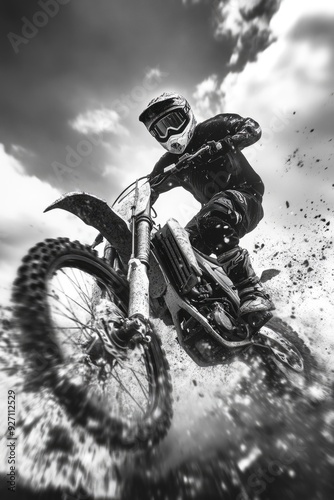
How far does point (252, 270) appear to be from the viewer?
3.75 meters

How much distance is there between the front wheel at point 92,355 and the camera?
1.89 meters

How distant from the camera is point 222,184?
427cm

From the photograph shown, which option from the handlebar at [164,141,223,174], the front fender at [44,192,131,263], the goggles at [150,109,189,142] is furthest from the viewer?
the goggles at [150,109,189,142]

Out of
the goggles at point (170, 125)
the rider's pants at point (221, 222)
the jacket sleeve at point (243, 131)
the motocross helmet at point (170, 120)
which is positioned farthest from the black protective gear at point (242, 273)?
the goggles at point (170, 125)

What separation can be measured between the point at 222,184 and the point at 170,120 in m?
1.17

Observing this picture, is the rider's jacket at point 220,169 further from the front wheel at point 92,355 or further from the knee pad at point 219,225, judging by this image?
the front wheel at point 92,355

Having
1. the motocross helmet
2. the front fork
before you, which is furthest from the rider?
the front fork

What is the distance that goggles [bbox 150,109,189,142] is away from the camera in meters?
3.82

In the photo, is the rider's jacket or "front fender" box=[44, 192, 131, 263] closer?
"front fender" box=[44, 192, 131, 263]

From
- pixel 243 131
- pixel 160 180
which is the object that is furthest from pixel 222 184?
pixel 160 180

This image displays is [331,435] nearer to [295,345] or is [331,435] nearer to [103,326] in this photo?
[295,345]

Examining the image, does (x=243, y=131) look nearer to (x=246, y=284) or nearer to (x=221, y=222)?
(x=221, y=222)

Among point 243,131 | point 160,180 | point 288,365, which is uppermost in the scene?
point 243,131

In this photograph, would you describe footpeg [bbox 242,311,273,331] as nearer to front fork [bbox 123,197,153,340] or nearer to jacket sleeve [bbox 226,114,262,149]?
front fork [bbox 123,197,153,340]
